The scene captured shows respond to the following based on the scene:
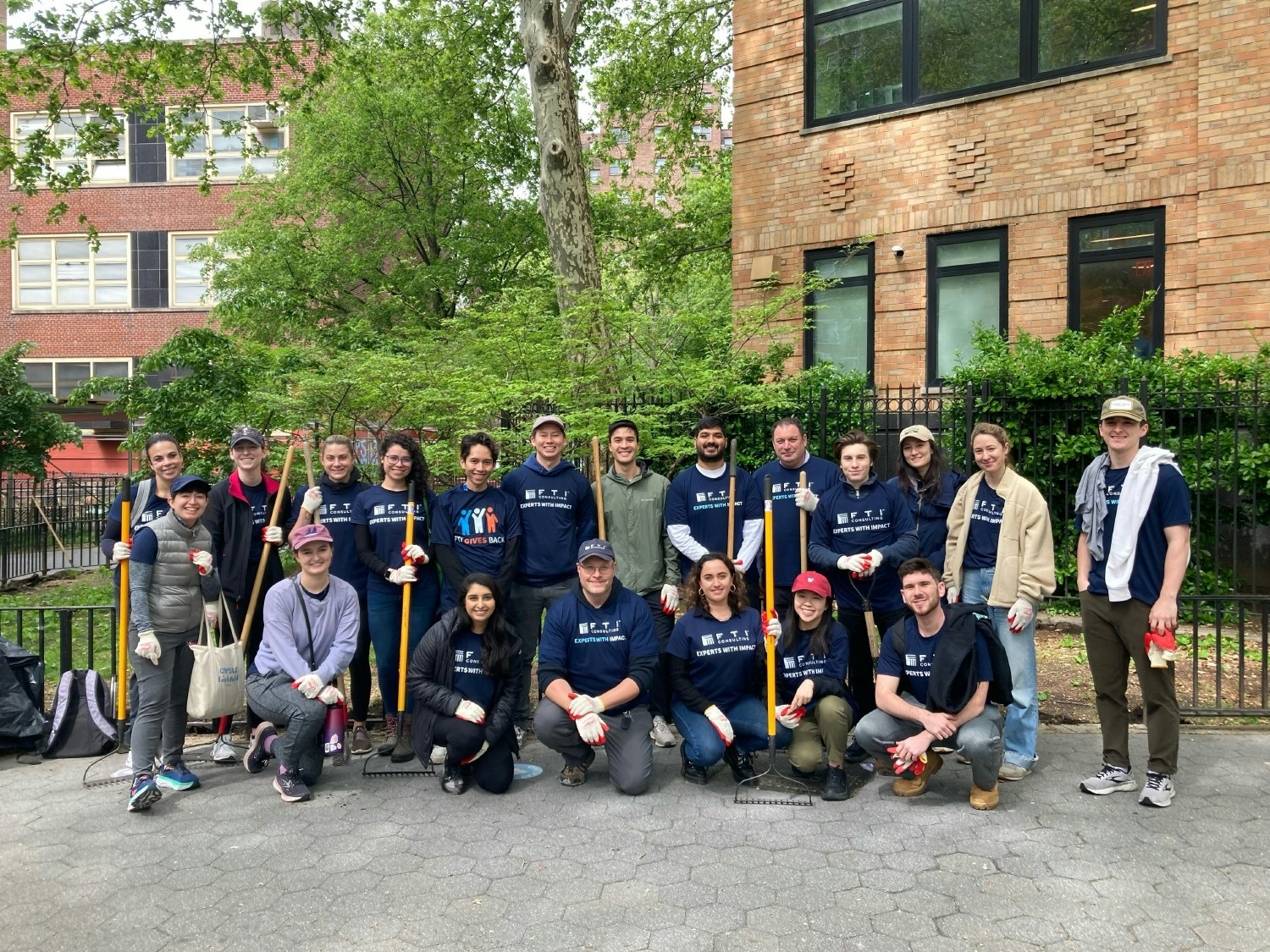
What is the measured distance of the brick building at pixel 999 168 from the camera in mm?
10000

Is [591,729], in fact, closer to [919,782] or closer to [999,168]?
[919,782]

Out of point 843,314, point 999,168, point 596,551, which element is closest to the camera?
point 596,551

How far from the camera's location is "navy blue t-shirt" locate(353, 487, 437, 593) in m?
5.92

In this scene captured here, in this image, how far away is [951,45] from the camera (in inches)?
459

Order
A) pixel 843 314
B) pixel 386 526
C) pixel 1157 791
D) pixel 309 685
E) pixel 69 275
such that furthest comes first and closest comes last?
1. pixel 69 275
2. pixel 843 314
3. pixel 386 526
4. pixel 309 685
5. pixel 1157 791

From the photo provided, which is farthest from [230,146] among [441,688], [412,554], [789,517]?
[441,688]

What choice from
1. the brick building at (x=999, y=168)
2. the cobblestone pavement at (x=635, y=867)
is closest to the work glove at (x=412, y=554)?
the cobblestone pavement at (x=635, y=867)

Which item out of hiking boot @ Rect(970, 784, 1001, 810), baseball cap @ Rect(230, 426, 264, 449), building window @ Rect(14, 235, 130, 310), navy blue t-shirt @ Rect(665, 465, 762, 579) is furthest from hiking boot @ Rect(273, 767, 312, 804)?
building window @ Rect(14, 235, 130, 310)

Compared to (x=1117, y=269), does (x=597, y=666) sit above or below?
below

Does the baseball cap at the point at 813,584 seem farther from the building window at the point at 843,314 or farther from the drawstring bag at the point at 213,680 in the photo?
the building window at the point at 843,314

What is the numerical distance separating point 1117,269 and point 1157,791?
25.3 ft

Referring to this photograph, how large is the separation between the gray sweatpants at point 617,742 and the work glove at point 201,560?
2.03 m

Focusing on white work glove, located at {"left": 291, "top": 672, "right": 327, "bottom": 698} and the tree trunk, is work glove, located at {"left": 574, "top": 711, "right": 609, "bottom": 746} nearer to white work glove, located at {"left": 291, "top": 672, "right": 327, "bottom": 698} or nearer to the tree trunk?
white work glove, located at {"left": 291, "top": 672, "right": 327, "bottom": 698}

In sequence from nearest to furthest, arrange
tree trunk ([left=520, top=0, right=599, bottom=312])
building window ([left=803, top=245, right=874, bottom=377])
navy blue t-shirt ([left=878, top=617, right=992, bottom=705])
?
navy blue t-shirt ([left=878, top=617, right=992, bottom=705]) → tree trunk ([left=520, top=0, right=599, bottom=312]) → building window ([left=803, top=245, right=874, bottom=377])
